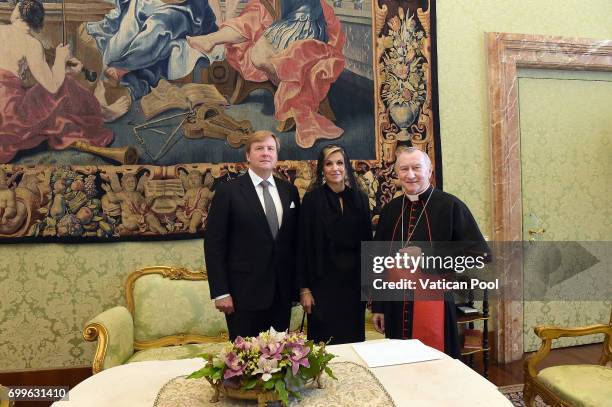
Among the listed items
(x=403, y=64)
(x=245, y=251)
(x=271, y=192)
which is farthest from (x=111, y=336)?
(x=403, y=64)

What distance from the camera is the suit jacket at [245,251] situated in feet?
8.91

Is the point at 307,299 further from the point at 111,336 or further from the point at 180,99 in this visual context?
the point at 180,99

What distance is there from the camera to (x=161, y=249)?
11.9 feet

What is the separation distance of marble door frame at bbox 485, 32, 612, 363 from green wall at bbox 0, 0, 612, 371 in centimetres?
8

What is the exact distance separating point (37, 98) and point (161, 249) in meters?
1.38

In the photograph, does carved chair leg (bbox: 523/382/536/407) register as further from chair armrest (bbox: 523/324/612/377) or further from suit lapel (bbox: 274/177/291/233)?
suit lapel (bbox: 274/177/291/233)

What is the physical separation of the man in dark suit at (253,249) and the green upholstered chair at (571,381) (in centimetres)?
142

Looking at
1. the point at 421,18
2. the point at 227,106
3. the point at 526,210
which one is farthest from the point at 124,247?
the point at 526,210

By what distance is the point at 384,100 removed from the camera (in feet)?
12.8

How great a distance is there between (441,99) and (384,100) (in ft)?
1.73

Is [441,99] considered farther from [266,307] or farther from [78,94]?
[78,94]

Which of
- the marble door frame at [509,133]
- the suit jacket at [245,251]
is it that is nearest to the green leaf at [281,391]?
the suit jacket at [245,251]

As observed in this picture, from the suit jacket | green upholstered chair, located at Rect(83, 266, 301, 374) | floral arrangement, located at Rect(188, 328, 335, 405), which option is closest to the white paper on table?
floral arrangement, located at Rect(188, 328, 335, 405)

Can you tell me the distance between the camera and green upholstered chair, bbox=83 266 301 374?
3.35 m
